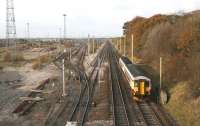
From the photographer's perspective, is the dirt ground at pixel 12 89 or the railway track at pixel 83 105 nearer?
the railway track at pixel 83 105

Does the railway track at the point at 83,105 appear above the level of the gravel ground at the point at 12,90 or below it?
above

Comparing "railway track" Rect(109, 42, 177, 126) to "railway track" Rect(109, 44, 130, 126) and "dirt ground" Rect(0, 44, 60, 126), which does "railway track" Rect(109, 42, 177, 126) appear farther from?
"dirt ground" Rect(0, 44, 60, 126)

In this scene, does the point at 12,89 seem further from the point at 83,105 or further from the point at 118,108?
the point at 118,108

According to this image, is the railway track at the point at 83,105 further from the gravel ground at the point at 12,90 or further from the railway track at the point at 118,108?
the gravel ground at the point at 12,90

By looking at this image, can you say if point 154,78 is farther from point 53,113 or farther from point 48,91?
point 53,113

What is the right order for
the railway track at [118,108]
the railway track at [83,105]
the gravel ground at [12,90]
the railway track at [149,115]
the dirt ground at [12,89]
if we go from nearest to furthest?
the railway track at [149,115] < the railway track at [118,108] < the railway track at [83,105] < the gravel ground at [12,90] < the dirt ground at [12,89]

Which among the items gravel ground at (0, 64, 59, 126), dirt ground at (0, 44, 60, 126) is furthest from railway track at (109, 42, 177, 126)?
dirt ground at (0, 44, 60, 126)

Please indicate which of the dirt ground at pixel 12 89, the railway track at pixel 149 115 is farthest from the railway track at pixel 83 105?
the dirt ground at pixel 12 89

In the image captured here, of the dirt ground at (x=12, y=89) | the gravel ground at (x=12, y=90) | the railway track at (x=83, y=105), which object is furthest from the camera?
the dirt ground at (x=12, y=89)

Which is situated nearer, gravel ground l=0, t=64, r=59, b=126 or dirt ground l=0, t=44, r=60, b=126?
gravel ground l=0, t=64, r=59, b=126

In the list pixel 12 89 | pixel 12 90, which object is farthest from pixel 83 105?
pixel 12 89

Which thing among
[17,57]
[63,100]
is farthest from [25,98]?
[17,57]

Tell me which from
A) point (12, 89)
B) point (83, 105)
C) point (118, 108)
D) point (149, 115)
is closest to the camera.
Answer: point (149, 115)

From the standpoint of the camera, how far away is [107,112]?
26.5 m
